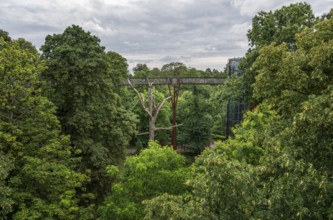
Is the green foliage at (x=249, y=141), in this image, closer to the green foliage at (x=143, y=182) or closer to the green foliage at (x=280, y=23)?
the green foliage at (x=143, y=182)

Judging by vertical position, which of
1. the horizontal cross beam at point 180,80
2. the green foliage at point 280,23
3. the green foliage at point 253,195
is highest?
the green foliage at point 280,23

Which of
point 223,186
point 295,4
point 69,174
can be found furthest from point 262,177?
point 295,4

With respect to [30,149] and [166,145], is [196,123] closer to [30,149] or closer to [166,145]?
[166,145]

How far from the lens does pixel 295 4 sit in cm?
1770

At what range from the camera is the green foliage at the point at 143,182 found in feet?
41.9

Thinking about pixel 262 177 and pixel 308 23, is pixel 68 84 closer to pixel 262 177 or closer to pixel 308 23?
pixel 262 177

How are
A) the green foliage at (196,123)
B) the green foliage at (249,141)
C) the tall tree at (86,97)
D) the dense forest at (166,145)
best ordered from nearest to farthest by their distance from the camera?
the dense forest at (166,145) < the green foliage at (249,141) < the tall tree at (86,97) < the green foliage at (196,123)

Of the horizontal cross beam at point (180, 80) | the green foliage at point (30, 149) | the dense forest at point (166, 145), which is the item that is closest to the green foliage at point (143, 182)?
the dense forest at point (166, 145)

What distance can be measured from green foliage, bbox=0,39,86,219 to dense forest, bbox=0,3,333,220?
0.17ft

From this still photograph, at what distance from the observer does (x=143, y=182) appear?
513 inches

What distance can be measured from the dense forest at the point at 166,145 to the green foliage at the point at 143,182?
5cm

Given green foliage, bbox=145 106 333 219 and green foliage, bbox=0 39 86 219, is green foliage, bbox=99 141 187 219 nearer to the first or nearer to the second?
green foliage, bbox=0 39 86 219

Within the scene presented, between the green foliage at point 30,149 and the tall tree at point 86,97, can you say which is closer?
the green foliage at point 30,149

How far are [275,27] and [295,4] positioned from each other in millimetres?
1625
